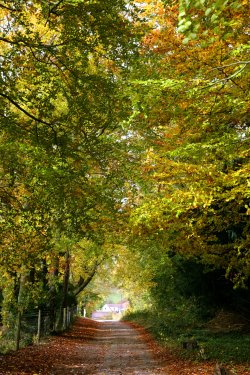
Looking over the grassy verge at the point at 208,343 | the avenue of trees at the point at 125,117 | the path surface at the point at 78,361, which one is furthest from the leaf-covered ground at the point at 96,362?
the avenue of trees at the point at 125,117

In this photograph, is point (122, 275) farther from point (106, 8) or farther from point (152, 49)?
point (106, 8)

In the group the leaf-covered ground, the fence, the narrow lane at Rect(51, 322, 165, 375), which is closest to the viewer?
the leaf-covered ground

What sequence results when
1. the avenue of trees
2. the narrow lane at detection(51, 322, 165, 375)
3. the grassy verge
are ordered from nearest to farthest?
the avenue of trees < the narrow lane at detection(51, 322, 165, 375) < the grassy verge

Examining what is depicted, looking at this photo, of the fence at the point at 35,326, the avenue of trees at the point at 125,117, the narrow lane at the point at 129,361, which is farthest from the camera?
the fence at the point at 35,326

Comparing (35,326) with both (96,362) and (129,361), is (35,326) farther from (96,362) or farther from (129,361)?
(129,361)

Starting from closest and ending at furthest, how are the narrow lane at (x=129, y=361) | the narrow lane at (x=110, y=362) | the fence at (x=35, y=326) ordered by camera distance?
the narrow lane at (x=110, y=362), the narrow lane at (x=129, y=361), the fence at (x=35, y=326)

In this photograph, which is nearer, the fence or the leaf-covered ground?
the leaf-covered ground

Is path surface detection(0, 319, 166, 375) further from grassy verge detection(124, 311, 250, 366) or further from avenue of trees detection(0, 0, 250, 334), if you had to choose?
avenue of trees detection(0, 0, 250, 334)

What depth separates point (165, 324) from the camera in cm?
2242

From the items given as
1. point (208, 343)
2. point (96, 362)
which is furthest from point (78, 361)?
point (208, 343)

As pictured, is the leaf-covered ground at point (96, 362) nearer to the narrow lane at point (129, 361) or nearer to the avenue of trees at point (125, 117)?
the narrow lane at point (129, 361)

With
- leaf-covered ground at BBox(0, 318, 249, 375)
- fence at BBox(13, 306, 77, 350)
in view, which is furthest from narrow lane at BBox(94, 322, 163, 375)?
fence at BBox(13, 306, 77, 350)

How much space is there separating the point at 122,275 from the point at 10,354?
22369 mm

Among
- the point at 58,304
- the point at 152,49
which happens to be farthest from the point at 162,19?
the point at 58,304
